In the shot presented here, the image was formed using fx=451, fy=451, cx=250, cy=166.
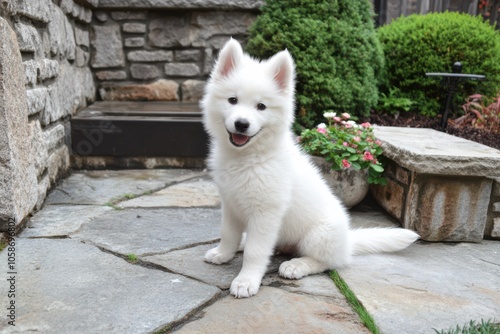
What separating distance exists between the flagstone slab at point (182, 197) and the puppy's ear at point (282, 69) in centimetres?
160

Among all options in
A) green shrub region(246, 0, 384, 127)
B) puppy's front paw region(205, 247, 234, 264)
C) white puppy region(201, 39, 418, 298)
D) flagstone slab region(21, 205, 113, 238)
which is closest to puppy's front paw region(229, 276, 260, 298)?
white puppy region(201, 39, 418, 298)

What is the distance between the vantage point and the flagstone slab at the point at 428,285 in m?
2.01

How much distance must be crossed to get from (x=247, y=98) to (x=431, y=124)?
12.3 feet

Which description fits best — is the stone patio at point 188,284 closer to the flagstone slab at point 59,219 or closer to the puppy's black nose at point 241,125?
the flagstone slab at point 59,219

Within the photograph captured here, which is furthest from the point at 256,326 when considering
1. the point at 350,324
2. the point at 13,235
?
the point at 13,235

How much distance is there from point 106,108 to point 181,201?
1.92 m

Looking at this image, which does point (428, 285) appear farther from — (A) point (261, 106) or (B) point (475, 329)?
(A) point (261, 106)

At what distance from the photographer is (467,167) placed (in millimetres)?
2922

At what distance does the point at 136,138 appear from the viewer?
14.6ft

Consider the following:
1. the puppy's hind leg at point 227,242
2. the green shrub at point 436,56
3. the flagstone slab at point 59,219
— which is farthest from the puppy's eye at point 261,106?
the green shrub at point 436,56

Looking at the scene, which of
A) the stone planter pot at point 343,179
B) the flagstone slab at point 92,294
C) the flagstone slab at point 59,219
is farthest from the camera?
the stone planter pot at point 343,179

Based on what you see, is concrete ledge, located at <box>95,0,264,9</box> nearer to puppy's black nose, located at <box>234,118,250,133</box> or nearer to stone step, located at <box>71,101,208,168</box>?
stone step, located at <box>71,101,208,168</box>

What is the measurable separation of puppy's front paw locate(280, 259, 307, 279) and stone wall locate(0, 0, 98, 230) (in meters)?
1.59

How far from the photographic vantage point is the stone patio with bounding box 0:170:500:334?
1.88 m
